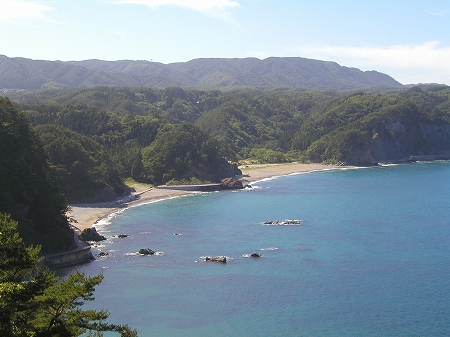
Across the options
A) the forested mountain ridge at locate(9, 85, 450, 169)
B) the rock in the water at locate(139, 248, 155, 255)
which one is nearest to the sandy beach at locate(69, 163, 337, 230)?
the forested mountain ridge at locate(9, 85, 450, 169)

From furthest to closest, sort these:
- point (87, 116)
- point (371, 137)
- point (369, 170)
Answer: point (371, 137), point (369, 170), point (87, 116)

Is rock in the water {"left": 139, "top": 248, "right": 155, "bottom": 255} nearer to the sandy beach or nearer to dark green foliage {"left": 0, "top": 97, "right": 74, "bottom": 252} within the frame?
dark green foliage {"left": 0, "top": 97, "right": 74, "bottom": 252}

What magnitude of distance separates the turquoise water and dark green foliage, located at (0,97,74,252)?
5.17 m

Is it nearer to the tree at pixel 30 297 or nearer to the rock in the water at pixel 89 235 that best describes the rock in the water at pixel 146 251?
the rock in the water at pixel 89 235

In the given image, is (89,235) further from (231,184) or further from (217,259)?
(231,184)

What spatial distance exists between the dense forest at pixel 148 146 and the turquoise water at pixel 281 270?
29.2ft

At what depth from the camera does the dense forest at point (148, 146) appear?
55500 mm

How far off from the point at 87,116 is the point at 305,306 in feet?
311

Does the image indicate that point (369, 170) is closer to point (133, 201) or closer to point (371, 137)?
point (371, 137)

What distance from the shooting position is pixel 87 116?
126812 millimetres

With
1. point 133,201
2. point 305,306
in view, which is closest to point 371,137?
point 133,201

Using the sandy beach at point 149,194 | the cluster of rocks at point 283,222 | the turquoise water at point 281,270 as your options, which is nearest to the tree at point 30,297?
the turquoise water at point 281,270

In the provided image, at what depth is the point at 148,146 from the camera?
119 metres

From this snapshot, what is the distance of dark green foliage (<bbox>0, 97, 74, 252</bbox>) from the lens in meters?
51.7
